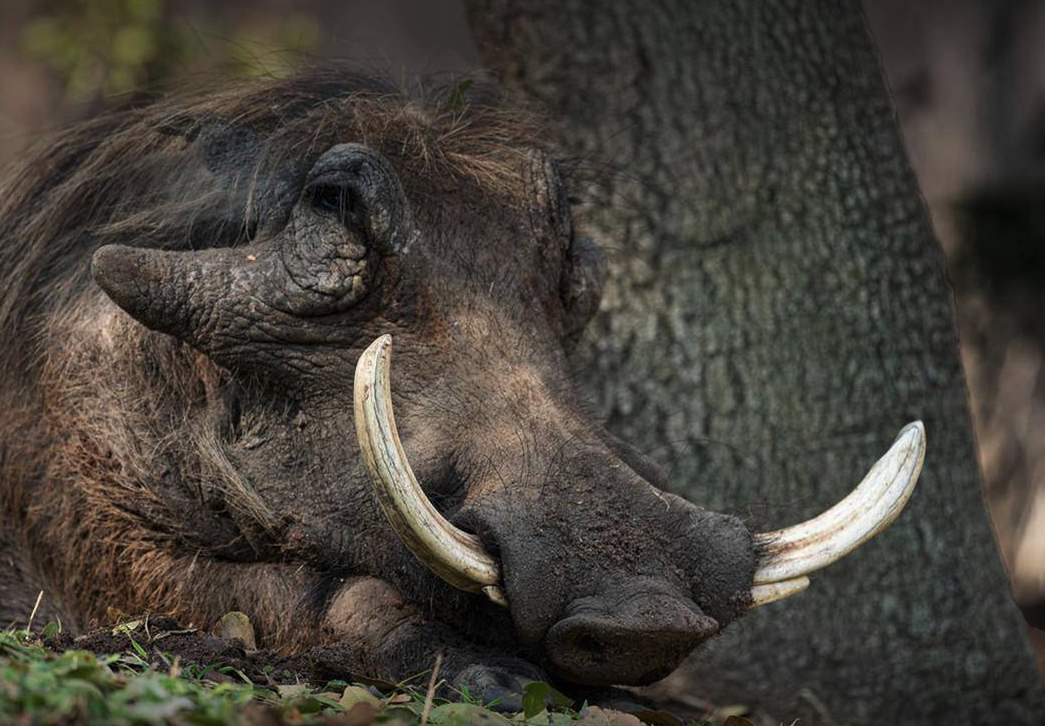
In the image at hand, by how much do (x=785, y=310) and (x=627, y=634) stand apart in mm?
2201

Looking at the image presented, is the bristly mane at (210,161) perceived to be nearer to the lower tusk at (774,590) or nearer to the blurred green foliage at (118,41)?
the lower tusk at (774,590)

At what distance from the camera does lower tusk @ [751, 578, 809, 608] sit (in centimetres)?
289

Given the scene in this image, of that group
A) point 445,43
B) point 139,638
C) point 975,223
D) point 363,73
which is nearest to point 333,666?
point 139,638

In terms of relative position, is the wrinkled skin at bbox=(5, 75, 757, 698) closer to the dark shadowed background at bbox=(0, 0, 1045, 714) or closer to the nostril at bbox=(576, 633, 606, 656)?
the nostril at bbox=(576, 633, 606, 656)

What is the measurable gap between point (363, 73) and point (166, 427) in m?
1.04

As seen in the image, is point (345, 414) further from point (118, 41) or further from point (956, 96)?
point (956, 96)

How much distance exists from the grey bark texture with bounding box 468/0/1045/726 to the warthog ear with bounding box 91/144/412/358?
143cm

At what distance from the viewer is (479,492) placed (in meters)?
2.82

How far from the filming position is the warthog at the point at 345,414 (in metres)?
2.73

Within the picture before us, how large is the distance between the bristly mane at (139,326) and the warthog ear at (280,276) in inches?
6.2

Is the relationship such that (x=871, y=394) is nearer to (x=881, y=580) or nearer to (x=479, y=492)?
(x=881, y=580)

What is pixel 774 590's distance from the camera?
291cm

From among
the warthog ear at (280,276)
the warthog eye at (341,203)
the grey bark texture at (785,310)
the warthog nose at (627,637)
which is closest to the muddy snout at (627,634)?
the warthog nose at (627,637)

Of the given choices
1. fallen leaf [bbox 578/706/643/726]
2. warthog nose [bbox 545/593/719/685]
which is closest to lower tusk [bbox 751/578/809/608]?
warthog nose [bbox 545/593/719/685]
